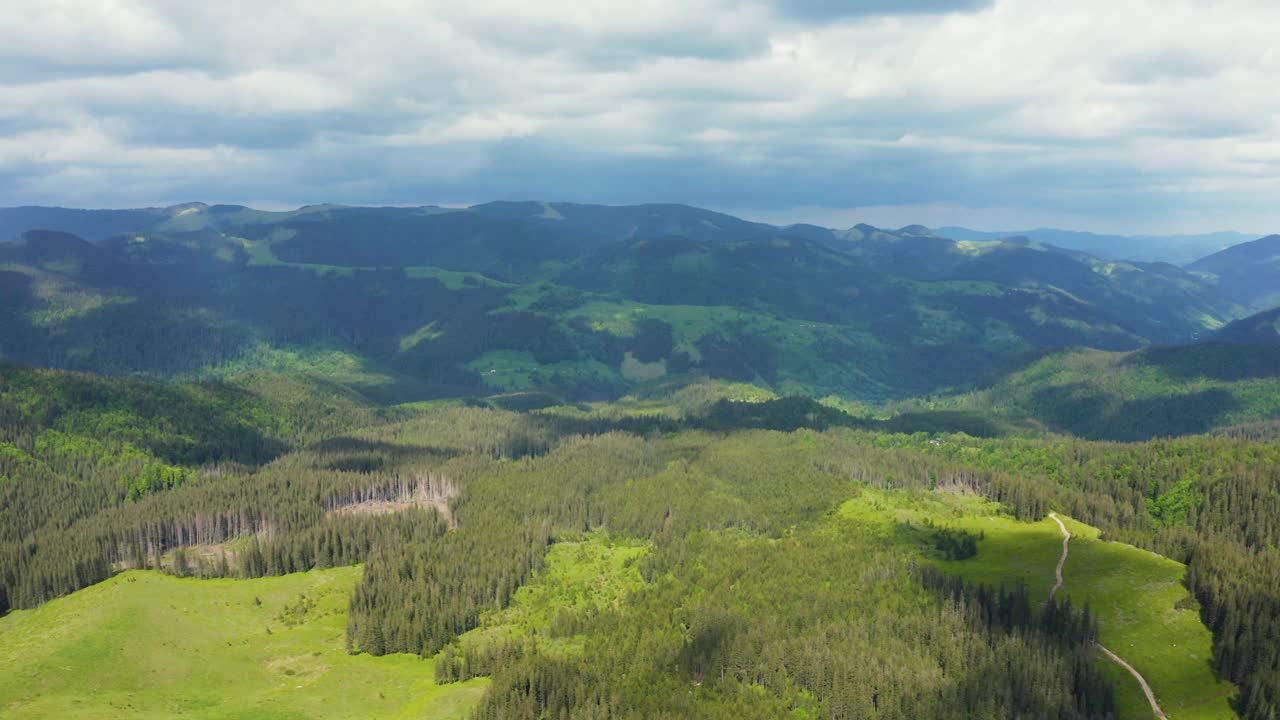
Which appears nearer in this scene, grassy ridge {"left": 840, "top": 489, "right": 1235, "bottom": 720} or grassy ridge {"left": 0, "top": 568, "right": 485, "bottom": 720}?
grassy ridge {"left": 840, "top": 489, "right": 1235, "bottom": 720}

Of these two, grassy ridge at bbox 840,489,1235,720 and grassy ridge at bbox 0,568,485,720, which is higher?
grassy ridge at bbox 840,489,1235,720

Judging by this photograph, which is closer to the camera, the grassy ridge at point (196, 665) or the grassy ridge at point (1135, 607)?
the grassy ridge at point (1135, 607)

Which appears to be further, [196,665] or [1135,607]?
[196,665]

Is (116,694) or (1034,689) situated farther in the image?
(116,694)

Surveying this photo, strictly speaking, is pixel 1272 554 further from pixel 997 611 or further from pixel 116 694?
pixel 116 694

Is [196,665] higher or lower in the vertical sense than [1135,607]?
lower

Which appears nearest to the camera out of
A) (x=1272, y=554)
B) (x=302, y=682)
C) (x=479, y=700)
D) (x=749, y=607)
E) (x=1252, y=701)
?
(x=1252, y=701)

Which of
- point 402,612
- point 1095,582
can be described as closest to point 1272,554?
point 1095,582

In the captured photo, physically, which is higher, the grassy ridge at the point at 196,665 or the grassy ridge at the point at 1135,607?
the grassy ridge at the point at 1135,607
